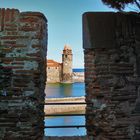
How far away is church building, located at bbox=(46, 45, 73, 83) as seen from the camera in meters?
77.8

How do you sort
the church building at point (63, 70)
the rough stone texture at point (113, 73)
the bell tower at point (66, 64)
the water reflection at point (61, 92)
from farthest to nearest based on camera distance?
1. the church building at point (63, 70)
2. the bell tower at point (66, 64)
3. the water reflection at point (61, 92)
4. the rough stone texture at point (113, 73)

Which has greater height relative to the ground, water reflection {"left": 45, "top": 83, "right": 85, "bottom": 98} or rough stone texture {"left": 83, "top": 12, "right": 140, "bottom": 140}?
rough stone texture {"left": 83, "top": 12, "right": 140, "bottom": 140}

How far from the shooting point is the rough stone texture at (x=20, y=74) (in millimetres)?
4375

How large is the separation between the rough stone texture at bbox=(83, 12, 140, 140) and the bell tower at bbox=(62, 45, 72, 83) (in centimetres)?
7237

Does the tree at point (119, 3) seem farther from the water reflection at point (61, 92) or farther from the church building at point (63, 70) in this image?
the church building at point (63, 70)

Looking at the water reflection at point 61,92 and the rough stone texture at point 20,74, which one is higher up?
the rough stone texture at point 20,74

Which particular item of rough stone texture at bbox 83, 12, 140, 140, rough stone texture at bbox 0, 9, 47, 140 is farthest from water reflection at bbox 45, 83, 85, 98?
rough stone texture at bbox 0, 9, 47, 140

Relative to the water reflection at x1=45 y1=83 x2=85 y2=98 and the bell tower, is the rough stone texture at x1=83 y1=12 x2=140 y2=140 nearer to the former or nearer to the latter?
the water reflection at x1=45 y1=83 x2=85 y2=98

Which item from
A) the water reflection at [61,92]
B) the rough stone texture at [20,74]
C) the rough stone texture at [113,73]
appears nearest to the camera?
the rough stone texture at [20,74]

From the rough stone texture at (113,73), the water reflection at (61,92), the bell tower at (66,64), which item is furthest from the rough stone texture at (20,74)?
the bell tower at (66,64)

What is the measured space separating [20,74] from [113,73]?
4.61ft

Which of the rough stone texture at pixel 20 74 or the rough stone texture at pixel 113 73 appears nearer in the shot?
the rough stone texture at pixel 20 74

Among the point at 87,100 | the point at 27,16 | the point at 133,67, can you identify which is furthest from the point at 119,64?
the point at 27,16

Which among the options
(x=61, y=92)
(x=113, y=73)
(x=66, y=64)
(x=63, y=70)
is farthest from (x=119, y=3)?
(x=63, y=70)
